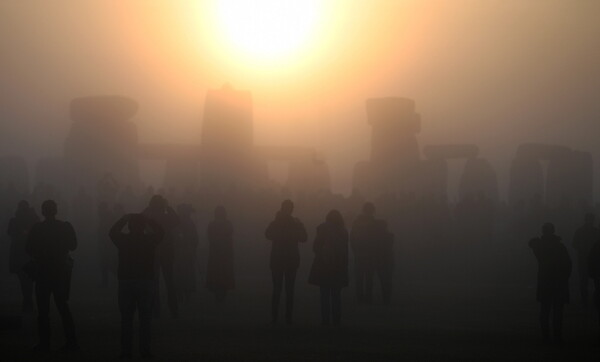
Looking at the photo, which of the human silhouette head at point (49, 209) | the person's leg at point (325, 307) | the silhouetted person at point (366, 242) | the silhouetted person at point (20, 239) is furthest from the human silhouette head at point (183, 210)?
the human silhouette head at point (49, 209)

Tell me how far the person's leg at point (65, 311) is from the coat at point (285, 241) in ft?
14.6

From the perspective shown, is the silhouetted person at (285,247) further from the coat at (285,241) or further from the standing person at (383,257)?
the standing person at (383,257)

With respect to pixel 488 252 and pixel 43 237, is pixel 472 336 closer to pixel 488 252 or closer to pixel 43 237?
pixel 43 237

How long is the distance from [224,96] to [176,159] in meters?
9.90

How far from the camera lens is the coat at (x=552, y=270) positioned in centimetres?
1603

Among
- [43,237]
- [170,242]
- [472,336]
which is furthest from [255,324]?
[43,237]

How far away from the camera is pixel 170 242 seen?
18328 millimetres

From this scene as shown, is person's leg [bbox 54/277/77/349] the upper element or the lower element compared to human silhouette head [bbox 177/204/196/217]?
lower

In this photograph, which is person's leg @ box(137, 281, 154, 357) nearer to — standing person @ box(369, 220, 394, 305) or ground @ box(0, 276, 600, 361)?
ground @ box(0, 276, 600, 361)

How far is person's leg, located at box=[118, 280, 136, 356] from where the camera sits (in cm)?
1325

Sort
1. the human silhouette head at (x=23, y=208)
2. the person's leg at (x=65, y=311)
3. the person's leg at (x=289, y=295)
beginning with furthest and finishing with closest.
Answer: the human silhouette head at (x=23, y=208)
the person's leg at (x=289, y=295)
the person's leg at (x=65, y=311)

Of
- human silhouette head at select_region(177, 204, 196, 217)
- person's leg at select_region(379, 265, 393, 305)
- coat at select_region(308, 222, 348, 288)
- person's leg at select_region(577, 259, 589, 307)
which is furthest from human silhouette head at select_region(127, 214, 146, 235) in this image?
person's leg at select_region(577, 259, 589, 307)

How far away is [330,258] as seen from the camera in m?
18.2

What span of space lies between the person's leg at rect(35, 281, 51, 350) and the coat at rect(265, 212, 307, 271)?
4546 mm
